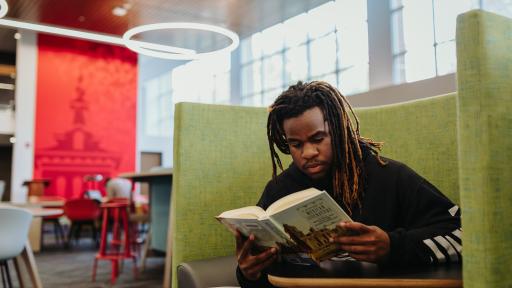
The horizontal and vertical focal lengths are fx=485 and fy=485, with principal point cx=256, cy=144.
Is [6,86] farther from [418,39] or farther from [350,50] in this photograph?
[418,39]

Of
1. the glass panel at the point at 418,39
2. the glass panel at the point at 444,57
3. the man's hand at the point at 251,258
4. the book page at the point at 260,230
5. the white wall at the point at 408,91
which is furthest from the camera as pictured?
the glass panel at the point at 418,39

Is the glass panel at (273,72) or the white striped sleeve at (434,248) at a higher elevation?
the glass panel at (273,72)

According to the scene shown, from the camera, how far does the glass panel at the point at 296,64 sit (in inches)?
360

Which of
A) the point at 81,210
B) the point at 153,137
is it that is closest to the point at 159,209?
the point at 81,210

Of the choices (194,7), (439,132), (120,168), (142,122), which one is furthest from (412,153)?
(142,122)

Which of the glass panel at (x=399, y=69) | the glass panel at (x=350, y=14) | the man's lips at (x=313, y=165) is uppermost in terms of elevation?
the glass panel at (x=350, y=14)

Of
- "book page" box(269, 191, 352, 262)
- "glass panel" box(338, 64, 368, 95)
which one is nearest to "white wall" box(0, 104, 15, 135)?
"glass panel" box(338, 64, 368, 95)

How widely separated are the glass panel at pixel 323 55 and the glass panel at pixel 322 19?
13cm

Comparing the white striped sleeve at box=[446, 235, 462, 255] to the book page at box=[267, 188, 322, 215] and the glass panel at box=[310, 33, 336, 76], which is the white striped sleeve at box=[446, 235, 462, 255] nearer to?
the book page at box=[267, 188, 322, 215]

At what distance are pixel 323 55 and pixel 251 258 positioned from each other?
7.75 m

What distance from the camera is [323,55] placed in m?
8.67

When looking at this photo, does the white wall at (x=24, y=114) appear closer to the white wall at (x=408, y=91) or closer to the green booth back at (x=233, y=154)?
the white wall at (x=408, y=91)

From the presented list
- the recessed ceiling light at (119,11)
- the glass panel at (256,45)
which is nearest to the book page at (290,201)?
the recessed ceiling light at (119,11)

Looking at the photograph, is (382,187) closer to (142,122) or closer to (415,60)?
(415,60)
